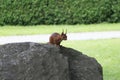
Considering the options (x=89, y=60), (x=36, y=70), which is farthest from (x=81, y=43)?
(x=36, y=70)

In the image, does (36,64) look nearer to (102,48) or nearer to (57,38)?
(57,38)

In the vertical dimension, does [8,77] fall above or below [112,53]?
above

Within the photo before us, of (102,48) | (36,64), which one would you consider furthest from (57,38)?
(102,48)

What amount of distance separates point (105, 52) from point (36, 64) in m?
6.92

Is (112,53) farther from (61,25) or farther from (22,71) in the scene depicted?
(61,25)

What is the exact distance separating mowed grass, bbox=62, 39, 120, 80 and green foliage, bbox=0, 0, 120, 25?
595cm

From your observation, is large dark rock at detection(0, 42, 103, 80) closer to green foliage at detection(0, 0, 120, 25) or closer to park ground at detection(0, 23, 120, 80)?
park ground at detection(0, 23, 120, 80)

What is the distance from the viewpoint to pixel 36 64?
4.53 meters

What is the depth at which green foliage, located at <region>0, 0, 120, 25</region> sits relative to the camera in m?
19.3

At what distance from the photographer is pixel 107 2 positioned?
63.2ft

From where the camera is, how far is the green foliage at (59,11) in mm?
19297

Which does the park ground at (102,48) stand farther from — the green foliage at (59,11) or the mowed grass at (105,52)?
the green foliage at (59,11)

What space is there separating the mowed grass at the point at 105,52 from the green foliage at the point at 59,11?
19.5ft

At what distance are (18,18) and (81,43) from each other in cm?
715
